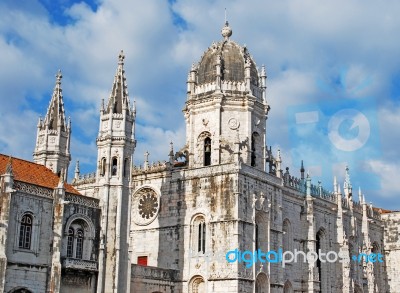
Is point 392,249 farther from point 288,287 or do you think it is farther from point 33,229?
point 33,229

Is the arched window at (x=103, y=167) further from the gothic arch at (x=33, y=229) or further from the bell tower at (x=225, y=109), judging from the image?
the bell tower at (x=225, y=109)

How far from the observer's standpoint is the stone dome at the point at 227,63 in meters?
50.7

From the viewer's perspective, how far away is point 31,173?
40500 mm

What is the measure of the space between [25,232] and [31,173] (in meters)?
4.67

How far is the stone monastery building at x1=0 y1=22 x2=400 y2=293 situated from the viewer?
1492 inches

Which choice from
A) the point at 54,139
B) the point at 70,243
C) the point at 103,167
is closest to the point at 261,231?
the point at 103,167

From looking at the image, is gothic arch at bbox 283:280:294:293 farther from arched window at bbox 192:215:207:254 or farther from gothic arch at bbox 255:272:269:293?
arched window at bbox 192:215:207:254

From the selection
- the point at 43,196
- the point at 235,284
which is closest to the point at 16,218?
the point at 43,196

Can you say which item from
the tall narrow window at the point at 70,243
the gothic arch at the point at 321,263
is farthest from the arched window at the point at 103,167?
the gothic arch at the point at 321,263

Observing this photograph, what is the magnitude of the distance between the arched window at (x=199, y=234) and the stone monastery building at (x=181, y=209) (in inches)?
3.1

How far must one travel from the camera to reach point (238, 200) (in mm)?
45562

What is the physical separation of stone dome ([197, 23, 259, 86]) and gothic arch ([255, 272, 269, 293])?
48.1 feet

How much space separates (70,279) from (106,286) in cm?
240

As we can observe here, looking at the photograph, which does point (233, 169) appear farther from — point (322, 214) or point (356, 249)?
point (356, 249)
